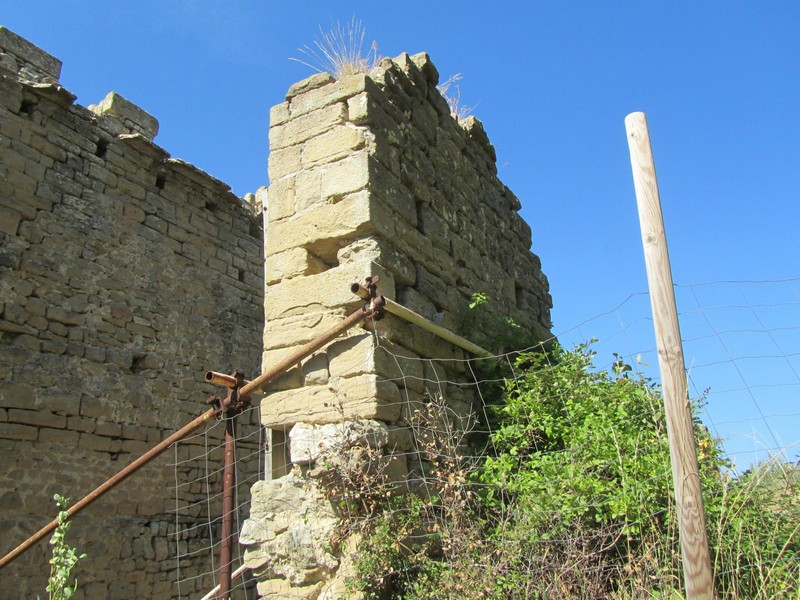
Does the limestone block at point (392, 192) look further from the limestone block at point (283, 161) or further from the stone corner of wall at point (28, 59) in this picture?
the stone corner of wall at point (28, 59)

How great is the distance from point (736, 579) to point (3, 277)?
240 inches

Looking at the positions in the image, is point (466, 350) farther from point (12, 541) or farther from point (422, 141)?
point (12, 541)

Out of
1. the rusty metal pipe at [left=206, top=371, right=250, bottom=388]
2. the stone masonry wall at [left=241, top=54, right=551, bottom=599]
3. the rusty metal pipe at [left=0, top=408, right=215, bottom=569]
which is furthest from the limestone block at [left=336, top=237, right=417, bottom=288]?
the rusty metal pipe at [left=0, top=408, right=215, bottom=569]

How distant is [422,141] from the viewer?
5.03 metres

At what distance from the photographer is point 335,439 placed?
3396 millimetres

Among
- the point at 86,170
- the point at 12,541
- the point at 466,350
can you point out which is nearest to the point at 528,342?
the point at 466,350

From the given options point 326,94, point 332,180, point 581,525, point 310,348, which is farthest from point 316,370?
point 326,94

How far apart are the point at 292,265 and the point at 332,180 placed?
22.5 inches

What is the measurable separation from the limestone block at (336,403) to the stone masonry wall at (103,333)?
3.36 meters

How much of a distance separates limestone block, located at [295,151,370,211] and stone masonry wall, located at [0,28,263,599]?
139 inches

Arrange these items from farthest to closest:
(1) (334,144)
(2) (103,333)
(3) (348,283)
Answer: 1. (2) (103,333)
2. (1) (334,144)
3. (3) (348,283)

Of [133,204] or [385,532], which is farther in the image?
[133,204]

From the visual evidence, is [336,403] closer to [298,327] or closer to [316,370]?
[316,370]

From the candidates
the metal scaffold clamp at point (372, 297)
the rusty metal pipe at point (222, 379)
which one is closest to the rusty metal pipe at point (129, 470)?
the rusty metal pipe at point (222, 379)
